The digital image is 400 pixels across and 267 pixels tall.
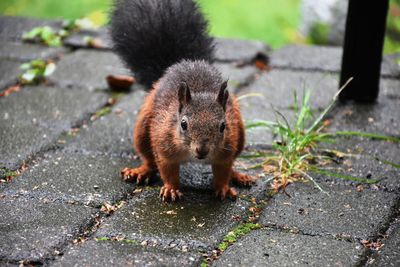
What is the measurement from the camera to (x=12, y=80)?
16.1 ft

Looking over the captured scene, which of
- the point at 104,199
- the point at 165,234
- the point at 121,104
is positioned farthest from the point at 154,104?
the point at 121,104

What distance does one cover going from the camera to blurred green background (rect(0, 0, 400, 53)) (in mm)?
6404

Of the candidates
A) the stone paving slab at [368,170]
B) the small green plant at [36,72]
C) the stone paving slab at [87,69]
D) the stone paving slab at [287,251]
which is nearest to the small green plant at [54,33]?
the stone paving slab at [87,69]

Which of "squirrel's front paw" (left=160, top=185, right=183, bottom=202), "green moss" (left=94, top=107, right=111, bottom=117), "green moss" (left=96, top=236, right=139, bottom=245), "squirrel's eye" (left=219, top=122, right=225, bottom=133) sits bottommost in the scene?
"green moss" (left=96, top=236, right=139, bottom=245)

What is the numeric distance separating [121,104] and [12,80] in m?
0.90

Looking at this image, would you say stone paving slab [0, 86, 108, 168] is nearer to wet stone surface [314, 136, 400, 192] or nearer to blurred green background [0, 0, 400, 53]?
wet stone surface [314, 136, 400, 192]

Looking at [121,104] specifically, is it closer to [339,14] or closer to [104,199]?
[104,199]

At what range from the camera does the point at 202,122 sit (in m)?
3.16

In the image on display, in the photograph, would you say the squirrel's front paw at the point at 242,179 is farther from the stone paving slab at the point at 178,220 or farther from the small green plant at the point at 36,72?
the small green plant at the point at 36,72

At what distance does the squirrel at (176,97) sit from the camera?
10.5ft

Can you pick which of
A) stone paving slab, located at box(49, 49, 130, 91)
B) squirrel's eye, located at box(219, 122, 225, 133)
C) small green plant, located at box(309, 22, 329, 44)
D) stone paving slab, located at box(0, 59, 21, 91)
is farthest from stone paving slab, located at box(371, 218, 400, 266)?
small green plant, located at box(309, 22, 329, 44)

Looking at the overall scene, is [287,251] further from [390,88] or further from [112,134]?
[390,88]

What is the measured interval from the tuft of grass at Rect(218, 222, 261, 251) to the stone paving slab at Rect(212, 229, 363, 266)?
3 centimetres

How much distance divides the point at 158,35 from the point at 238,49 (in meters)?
1.91
